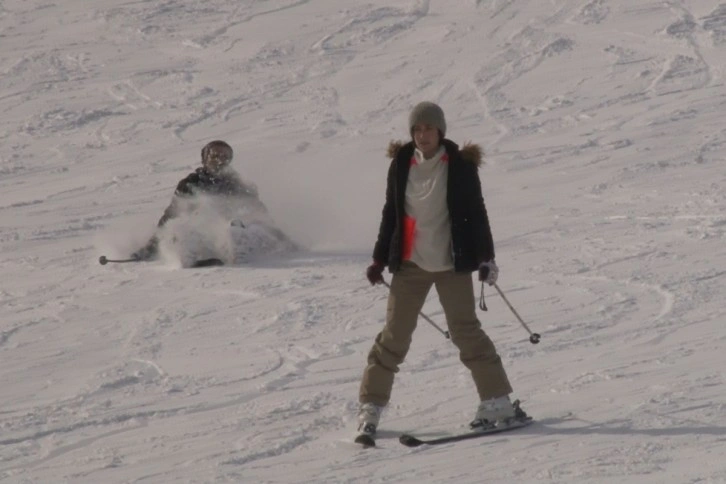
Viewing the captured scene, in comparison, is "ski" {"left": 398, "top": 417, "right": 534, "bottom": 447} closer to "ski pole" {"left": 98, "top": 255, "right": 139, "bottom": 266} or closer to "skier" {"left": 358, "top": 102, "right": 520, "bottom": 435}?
"skier" {"left": 358, "top": 102, "right": 520, "bottom": 435}

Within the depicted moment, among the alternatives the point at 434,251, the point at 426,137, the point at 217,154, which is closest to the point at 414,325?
the point at 434,251

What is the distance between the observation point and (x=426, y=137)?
5945mm

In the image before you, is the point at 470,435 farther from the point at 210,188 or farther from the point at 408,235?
the point at 210,188

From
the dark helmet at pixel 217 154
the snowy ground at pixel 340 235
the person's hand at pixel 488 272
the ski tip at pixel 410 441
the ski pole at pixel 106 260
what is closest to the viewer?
the person's hand at pixel 488 272

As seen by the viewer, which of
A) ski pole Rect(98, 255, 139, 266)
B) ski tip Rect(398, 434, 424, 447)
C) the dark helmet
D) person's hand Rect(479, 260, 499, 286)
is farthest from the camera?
the dark helmet

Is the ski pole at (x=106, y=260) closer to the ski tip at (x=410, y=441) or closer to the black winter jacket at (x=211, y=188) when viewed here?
the black winter jacket at (x=211, y=188)

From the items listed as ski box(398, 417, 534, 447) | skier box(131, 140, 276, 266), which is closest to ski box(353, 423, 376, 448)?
ski box(398, 417, 534, 447)

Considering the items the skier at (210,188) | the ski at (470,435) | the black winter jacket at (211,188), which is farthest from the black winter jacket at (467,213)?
the black winter jacket at (211,188)

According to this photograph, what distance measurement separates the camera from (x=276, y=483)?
5.61 metres

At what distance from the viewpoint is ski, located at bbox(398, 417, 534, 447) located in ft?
19.8

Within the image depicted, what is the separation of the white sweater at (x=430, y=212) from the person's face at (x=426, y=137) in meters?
0.06

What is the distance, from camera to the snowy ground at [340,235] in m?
6.25

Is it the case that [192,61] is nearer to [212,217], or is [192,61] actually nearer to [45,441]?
[212,217]

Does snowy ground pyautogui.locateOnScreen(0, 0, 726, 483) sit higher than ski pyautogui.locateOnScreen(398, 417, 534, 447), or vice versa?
snowy ground pyautogui.locateOnScreen(0, 0, 726, 483)
